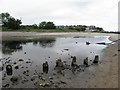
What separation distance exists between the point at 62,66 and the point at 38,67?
2.68 m

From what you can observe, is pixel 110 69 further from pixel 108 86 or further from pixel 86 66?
pixel 108 86

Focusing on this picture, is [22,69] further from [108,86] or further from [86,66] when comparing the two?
[108,86]

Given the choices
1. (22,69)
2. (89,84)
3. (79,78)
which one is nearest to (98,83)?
(89,84)

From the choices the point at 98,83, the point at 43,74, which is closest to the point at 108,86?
the point at 98,83

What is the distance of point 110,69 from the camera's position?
77.3 feet

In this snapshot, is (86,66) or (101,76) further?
(86,66)

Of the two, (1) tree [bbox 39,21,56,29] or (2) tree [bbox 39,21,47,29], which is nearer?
(2) tree [bbox 39,21,47,29]

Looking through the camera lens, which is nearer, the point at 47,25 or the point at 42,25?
the point at 47,25

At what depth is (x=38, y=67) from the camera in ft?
80.7

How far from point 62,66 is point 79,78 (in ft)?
16.0

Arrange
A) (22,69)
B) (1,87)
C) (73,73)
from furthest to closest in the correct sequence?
(22,69) < (73,73) < (1,87)

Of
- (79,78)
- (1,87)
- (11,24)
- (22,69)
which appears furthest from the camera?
(11,24)

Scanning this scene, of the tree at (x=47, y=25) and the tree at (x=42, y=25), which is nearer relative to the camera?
the tree at (x=42, y=25)

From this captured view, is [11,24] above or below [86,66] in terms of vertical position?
above
